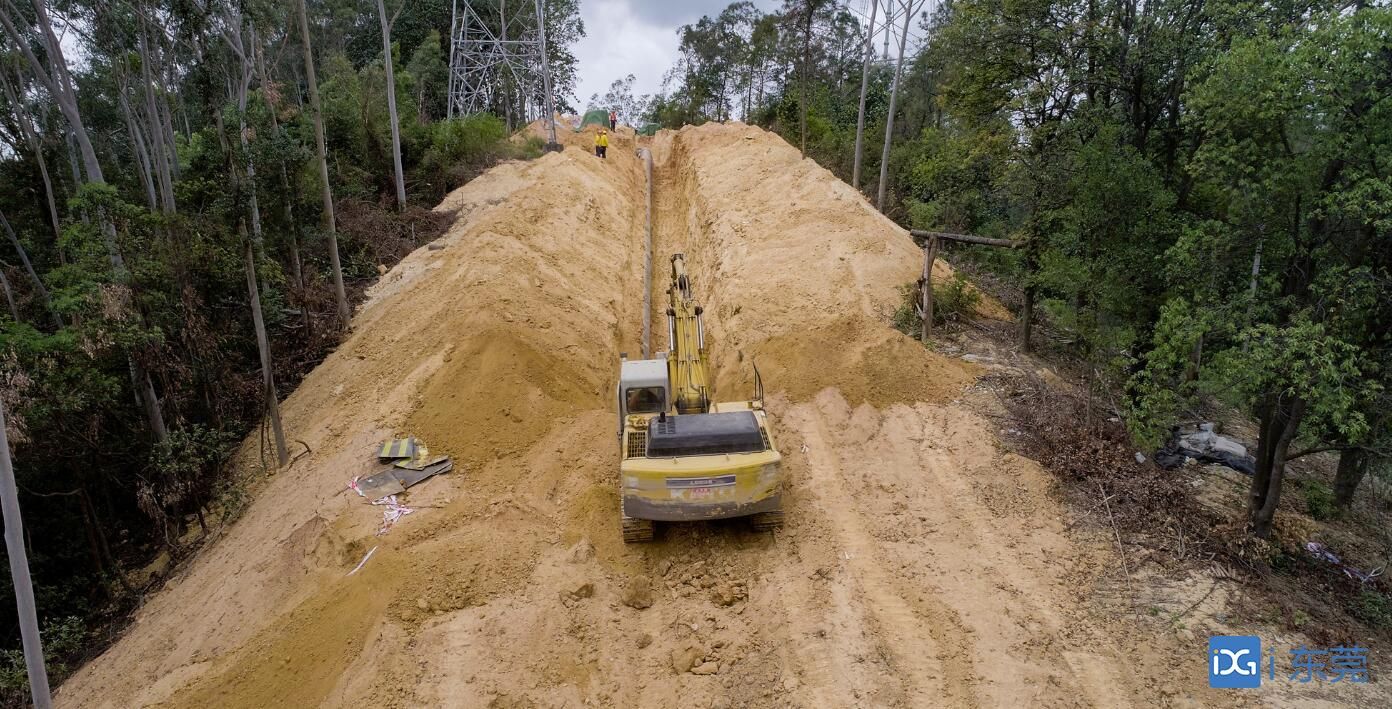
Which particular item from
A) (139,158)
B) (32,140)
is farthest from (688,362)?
(32,140)

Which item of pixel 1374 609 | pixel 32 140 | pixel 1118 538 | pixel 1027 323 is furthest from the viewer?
pixel 32 140

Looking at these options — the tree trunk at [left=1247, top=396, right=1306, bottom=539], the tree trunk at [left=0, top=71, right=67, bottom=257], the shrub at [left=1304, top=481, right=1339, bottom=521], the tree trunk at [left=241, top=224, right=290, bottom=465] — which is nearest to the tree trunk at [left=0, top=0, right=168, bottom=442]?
the tree trunk at [left=241, top=224, right=290, bottom=465]

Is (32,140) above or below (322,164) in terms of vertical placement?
above

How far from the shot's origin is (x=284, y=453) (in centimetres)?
1250

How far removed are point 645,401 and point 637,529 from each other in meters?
1.99

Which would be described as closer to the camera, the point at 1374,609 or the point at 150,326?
the point at 1374,609

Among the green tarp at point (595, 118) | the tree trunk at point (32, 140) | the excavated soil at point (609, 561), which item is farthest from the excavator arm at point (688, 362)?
the green tarp at point (595, 118)

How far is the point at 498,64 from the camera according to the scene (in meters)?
39.6

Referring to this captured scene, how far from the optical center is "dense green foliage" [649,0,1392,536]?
23.5ft

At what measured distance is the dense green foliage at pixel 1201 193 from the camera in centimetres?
718

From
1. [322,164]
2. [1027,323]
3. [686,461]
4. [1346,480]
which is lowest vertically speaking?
[1346,480]

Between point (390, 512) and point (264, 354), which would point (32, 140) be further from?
point (390, 512)

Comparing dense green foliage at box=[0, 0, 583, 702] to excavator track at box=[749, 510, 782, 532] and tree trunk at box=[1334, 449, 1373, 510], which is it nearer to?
excavator track at box=[749, 510, 782, 532]

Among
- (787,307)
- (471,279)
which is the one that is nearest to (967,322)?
(787,307)
